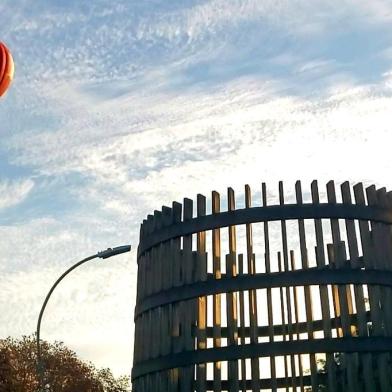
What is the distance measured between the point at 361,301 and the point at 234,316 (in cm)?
467

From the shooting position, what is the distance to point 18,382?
1587 inches

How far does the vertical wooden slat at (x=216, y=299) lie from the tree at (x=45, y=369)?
777 inches

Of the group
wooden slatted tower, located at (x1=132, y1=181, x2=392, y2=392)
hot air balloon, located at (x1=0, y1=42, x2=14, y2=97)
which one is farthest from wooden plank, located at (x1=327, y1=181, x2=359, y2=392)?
hot air balloon, located at (x1=0, y1=42, x2=14, y2=97)

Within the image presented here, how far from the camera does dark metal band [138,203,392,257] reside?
2578 centimetres

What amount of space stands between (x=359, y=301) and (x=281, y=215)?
4314 mm

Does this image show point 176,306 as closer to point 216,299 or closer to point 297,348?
point 216,299

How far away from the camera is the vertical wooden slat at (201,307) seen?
25.1 metres

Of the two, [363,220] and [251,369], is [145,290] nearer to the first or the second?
[251,369]

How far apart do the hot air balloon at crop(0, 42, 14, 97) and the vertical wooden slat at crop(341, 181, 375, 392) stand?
15863 millimetres

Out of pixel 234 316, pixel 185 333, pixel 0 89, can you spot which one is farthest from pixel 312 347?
pixel 0 89

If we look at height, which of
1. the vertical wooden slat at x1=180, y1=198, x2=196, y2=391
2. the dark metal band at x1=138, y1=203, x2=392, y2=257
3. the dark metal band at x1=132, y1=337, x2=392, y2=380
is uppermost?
the dark metal band at x1=138, y1=203, x2=392, y2=257

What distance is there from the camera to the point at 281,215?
25.8 metres

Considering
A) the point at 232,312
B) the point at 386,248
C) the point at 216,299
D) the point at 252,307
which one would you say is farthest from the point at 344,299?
the point at 216,299

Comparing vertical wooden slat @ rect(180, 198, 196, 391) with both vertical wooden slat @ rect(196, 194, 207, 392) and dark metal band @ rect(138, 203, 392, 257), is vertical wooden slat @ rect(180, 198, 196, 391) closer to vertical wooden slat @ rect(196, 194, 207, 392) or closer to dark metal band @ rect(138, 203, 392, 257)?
vertical wooden slat @ rect(196, 194, 207, 392)
